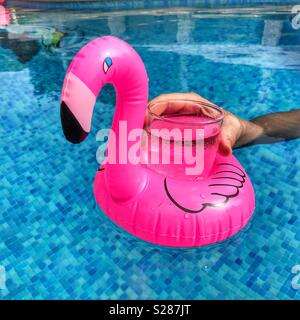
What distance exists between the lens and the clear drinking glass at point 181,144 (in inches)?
84.7

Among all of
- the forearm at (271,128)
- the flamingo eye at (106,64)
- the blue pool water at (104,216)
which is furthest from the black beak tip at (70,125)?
the forearm at (271,128)

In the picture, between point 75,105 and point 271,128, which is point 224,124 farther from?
point 75,105

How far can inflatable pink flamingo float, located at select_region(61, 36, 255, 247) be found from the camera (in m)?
1.86

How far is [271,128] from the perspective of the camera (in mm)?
3537

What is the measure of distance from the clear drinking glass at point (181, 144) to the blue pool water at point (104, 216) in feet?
1.77

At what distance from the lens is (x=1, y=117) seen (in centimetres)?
385

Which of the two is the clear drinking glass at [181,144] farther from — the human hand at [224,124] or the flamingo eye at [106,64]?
the flamingo eye at [106,64]

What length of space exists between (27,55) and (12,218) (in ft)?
13.8

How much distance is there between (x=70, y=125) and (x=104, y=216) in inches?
43.0

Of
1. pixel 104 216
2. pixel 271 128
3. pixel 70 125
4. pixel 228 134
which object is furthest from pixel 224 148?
pixel 271 128

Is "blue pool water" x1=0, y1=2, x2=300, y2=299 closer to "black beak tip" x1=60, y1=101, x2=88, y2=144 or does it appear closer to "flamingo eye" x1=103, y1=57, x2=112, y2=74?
"black beak tip" x1=60, y1=101, x2=88, y2=144

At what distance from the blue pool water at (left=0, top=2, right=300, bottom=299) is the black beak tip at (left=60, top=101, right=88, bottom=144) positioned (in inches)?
37.8

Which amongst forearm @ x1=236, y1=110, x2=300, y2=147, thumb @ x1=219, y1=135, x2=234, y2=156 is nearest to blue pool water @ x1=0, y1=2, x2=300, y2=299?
forearm @ x1=236, y1=110, x2=300, y2=147
